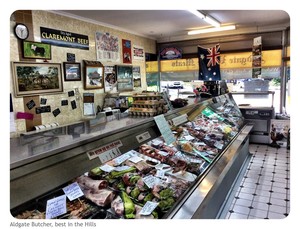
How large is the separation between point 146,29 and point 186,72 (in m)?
2.08

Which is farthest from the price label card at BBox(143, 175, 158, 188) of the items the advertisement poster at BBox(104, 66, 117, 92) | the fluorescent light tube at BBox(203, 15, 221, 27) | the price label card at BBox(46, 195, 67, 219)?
the fluorescent light tube at BBox(203, 15, 221, 27)

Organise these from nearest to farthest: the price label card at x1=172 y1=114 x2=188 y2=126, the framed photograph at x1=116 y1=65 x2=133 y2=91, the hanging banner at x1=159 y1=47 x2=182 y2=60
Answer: the price label card at x1=172 y1=114 x2=188 y2=126 → the framed photograph at x1=116 y1=65 x2=133 y2=91 → the hanging banner at x1=159 y1=47 x2=182 y2=60

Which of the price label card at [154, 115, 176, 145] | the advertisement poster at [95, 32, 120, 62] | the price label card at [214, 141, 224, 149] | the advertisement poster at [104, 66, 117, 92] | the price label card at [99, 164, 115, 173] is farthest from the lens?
the advertisement poster at [104, 66, 117, 92]

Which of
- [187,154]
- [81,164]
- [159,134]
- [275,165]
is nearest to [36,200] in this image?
[81,164]

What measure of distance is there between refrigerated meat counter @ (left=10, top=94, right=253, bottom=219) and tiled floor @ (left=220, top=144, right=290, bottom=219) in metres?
0.71

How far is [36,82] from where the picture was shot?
4.14 meters

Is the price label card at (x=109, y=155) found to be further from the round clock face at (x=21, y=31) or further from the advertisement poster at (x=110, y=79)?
the advertisement poster at (x=110, y=79)

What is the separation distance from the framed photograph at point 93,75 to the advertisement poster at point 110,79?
0.17 meters

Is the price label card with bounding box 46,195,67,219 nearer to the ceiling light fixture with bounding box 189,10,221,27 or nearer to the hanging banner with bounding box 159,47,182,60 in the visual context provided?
the ceiling light fixture with bounding box 189,10,221,27

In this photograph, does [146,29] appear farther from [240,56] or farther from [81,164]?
[81,164]

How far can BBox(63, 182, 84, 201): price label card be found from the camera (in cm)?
141

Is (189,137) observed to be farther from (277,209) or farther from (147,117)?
(277,209)

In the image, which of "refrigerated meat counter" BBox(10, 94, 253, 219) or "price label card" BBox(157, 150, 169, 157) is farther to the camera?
"price label card" BBox(157, 150, 169, 157)

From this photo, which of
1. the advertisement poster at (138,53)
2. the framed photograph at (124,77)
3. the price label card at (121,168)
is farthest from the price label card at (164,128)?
the advertisement poster at (138,53)
